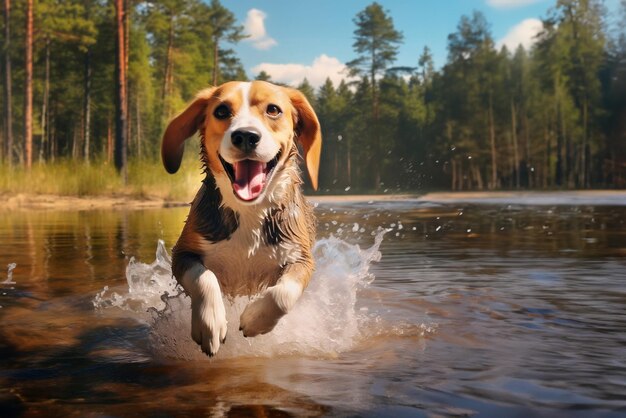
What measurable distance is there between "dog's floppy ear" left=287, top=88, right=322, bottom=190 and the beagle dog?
1cm

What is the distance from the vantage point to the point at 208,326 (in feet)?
14.1

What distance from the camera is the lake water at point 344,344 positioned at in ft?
11.4

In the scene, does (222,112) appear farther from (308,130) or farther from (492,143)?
(492,143)

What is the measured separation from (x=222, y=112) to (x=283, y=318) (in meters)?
1.49

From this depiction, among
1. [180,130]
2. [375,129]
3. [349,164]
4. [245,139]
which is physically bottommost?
[245,139]

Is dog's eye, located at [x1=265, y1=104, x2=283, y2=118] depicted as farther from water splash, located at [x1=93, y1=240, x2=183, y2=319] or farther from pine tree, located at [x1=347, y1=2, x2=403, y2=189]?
pine tree, located at [x1=347, y1=2, x2=403, y2=189]

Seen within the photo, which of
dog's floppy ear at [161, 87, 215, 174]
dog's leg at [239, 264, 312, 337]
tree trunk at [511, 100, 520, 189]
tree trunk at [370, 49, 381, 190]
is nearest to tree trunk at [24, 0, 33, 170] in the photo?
dog's floppy ear at [161, 87, 215, 174]

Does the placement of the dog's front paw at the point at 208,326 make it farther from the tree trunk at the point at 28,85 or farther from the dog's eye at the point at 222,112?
the tree trunk at the point at 28,85

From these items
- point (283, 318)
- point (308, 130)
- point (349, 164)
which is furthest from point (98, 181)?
point (349, 164)

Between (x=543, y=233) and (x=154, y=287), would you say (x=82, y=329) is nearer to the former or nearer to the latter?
(x=154, y=287)

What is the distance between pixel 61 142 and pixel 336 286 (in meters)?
78.3

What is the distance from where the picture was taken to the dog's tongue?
481 cm

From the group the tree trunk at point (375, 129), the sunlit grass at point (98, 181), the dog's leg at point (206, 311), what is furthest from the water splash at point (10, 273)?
the tree trunk at point (375, 129)

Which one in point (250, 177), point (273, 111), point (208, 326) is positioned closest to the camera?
point (208, 326)
